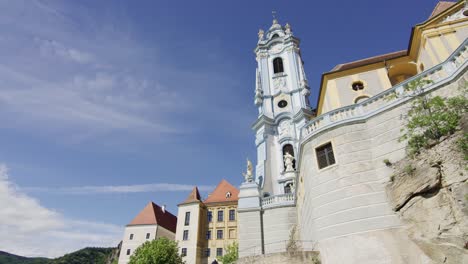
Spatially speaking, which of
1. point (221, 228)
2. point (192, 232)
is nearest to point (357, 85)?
point (221, 228)

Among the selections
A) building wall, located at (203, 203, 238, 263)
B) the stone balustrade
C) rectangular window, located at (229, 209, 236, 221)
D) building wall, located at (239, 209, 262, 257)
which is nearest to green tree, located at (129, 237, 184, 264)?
building wall, located at (239, 209, 262, 257)

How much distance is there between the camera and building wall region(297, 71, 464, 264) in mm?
10352

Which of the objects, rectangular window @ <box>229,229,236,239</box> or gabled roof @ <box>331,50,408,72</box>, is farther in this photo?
rectangular window @ <box>229,229,236,239</box>

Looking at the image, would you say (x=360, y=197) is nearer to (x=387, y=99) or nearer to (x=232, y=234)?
(x=387, y=99)

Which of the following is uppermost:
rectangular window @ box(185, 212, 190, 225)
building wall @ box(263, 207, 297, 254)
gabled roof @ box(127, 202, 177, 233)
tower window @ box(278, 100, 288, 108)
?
tower window @ box(278, 100, 288, 108)

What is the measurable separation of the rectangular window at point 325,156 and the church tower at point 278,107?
46.8 ft

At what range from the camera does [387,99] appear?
12695 mm

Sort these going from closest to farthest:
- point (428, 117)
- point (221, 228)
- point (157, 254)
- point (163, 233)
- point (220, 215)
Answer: point (428, 117)
point (157, 254)
point (221, 228)
point (220, 215)
point (163, 233)

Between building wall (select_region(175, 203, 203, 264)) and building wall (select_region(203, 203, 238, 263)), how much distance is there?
4.87 feet

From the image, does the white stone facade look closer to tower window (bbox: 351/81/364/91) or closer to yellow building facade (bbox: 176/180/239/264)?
yellow building facade (bbox: 176/180/239/264)

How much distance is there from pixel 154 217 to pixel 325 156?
41.9 metres

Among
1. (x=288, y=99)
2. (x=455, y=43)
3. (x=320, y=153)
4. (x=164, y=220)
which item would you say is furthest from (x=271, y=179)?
(x=164, y=220)

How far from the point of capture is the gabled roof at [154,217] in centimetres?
4772

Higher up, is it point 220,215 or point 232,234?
point 220,215
